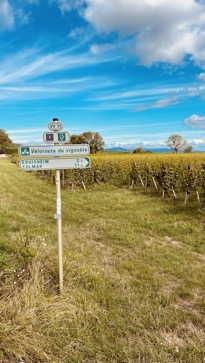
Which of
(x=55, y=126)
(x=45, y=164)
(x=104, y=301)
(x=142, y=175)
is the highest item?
(x=55, y=126)

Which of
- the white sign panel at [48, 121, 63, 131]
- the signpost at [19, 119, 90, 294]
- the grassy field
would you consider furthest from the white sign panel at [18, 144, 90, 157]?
the grassy field

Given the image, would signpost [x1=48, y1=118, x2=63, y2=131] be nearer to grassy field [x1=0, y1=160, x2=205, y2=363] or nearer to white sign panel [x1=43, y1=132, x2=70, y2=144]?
white sign panel [x1=43, y1=132, x2=70, y2=144]

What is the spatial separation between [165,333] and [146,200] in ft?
31.4

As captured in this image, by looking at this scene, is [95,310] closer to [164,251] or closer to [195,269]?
[195,269]

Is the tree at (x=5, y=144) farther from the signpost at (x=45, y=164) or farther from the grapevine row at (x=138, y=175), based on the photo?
the signpost at (x=45, y=164)

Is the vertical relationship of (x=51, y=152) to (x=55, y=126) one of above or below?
below

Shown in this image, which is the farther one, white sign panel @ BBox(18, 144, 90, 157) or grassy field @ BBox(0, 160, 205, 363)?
white sign panel @ BBox(18, 144, 90, 157)

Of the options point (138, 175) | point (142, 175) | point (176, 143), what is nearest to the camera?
point (138, 175)

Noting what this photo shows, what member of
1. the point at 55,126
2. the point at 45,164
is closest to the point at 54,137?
the point at 55,126

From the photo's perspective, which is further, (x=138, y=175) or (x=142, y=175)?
(x=142, y=175)

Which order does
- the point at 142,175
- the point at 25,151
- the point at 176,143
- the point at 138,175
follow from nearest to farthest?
1. the point at 25,151
2. the point at 138,175
3. the point at 142,175
4. the point at 176,143

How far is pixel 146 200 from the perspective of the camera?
→ 12.7 meters

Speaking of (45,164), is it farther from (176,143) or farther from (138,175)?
(176,143)

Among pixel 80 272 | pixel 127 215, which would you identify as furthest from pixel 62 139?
pixel 127 215
